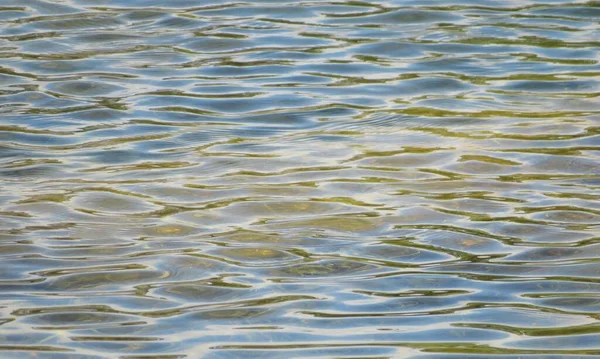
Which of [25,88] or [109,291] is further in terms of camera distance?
[25,88]

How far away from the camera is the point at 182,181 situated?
526 cm

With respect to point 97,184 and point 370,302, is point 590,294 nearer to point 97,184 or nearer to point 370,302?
point 370,302

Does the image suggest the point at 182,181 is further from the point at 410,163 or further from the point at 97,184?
the point at 410,163

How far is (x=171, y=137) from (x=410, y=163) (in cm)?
124

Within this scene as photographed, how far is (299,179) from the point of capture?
5.25 metres

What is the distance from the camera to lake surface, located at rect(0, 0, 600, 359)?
12.5 feet

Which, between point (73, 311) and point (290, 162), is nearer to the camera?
point (73, 311)

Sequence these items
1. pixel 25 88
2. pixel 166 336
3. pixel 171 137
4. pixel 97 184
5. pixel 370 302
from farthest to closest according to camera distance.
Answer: pixel 25 88 → pixel 171 137 → pixel 97 184 → pixel 370 302 → pixel 166 336

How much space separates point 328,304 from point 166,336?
0.57m

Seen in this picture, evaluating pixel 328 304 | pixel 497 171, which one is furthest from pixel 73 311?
pixel 497 171

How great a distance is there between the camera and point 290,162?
5.48 m

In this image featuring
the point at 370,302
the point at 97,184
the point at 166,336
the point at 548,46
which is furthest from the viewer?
the point at 548,46

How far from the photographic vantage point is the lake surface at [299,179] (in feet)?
12.5

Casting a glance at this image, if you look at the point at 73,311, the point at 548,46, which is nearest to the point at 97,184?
the point at 73,311
